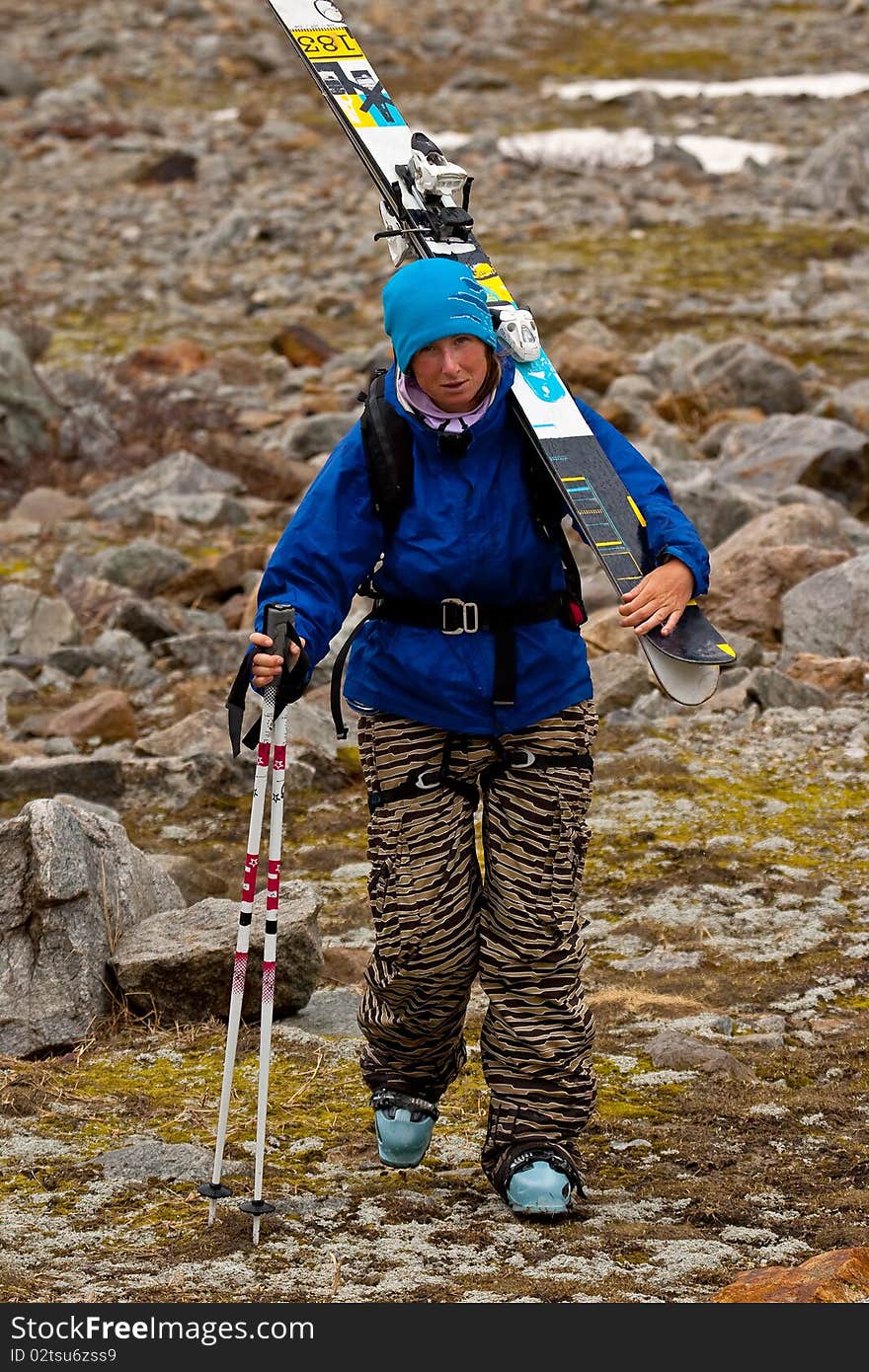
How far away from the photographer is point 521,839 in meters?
5.50

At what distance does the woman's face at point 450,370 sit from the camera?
17.5 ft

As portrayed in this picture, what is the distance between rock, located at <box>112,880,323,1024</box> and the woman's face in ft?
7.41

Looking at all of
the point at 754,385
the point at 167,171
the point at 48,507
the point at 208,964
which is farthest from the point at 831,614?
the point at 167,171

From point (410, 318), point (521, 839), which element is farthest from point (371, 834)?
point (410, 318)

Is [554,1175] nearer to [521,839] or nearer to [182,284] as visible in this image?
[521,839]

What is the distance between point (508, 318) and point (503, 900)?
170 cm

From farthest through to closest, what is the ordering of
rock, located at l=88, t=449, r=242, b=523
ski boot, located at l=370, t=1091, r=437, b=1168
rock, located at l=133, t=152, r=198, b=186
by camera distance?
1. rock, located at l=133, t=152, r=198, b=186
2. rock, located at l=88, t=449, r=242, b=523
3. ski boot, located at l=370, t=1091, r=437, b=1168

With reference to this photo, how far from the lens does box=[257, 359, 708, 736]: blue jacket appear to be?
5383 millimetres

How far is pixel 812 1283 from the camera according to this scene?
4426 mm

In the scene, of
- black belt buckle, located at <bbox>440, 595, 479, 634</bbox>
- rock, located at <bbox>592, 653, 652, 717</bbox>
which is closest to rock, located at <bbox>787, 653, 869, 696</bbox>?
rock, located at <bbox>592, 653, 652, 717</bbox>

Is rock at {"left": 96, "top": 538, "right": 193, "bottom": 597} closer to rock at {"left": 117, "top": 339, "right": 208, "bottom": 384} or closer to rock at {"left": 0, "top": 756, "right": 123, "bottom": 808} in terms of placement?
rock at {"left": 0, "top": 756, "right": 123, "bottom": 808}

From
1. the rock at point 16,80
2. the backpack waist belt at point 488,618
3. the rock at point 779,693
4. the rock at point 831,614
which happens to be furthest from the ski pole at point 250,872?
the rock at point 16,80

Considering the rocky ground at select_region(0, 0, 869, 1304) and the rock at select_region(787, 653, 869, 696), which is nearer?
the rocky ground at select_region(0, 0, 869, 1304)

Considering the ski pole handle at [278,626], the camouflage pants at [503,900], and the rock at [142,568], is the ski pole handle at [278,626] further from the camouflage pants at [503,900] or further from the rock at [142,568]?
the rock at [142,568]
